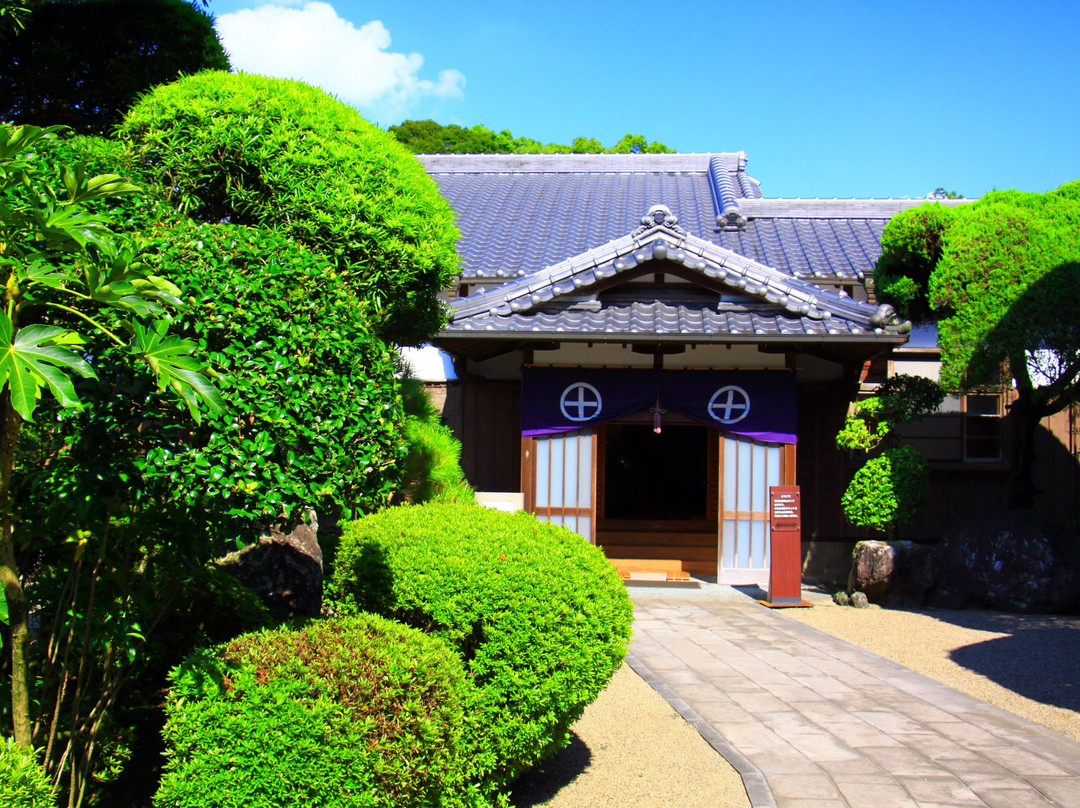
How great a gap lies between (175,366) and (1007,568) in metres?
10.8

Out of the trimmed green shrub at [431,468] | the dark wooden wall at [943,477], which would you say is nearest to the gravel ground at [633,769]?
the trimmed green shrub at [431,468]

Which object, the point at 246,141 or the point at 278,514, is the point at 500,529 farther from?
the point at 246,141

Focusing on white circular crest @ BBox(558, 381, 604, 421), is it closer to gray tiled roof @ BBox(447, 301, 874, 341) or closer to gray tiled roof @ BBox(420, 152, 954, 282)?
gray tiled roof @ BBox(447, 301, 874, 341)

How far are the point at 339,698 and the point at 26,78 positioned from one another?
5161 millimetres

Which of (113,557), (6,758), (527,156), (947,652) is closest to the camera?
(6,758)

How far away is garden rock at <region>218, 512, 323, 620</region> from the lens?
20.0 feet

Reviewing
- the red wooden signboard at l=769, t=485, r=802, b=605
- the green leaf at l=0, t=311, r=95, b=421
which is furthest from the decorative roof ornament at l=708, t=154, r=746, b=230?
the green leaf at l=0, t=311, r=95, b=421

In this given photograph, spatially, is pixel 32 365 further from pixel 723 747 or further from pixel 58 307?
pixel 723 747

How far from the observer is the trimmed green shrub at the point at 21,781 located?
315 centimetres

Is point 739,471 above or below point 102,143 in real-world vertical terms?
below

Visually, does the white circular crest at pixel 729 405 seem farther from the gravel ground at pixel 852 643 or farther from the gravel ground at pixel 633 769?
the gravel ground at pixel 633 769

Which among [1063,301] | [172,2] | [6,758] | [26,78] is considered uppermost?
[172,2]

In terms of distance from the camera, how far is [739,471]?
39.1ft

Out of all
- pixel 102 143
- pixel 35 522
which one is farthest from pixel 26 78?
pixel 35 522
